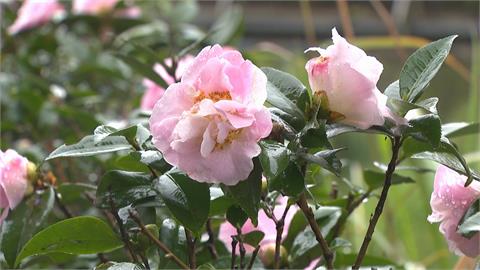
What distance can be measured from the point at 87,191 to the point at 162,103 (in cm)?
33

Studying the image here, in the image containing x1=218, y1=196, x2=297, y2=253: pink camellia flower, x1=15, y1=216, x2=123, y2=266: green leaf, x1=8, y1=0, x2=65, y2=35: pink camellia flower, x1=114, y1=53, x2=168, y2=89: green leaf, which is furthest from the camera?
x1=8, y1=0, x2=65, y2=35: pink camellia flower

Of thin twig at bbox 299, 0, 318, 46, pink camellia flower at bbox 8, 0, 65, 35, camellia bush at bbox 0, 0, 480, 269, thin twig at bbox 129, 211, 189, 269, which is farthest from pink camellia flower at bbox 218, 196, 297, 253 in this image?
Result: thin twig at bbox 299, 0, 318, 46

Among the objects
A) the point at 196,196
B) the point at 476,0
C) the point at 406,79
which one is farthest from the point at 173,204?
the point at 476,0

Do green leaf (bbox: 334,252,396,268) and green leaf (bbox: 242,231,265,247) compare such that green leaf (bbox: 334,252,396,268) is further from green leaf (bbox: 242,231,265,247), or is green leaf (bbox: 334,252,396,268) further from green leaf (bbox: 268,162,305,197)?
green leaf (bbox: 268,162,305,197)

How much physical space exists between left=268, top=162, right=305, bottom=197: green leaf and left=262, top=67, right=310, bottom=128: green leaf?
3 cm

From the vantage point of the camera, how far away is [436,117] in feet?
1.71

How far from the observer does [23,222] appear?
0.70 m

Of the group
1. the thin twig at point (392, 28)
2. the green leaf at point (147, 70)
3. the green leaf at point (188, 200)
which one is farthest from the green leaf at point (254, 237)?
the thin twig at point (392, 28)

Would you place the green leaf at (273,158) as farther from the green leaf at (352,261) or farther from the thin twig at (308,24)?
the thin twig at (308,24)

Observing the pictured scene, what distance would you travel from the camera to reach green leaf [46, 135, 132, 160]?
59 cm

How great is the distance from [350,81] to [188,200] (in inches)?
5.2

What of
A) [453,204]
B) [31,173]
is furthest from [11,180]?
[453,204]

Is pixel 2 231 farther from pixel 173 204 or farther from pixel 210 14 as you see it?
pixel 210 14

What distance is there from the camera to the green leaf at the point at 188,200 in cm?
54
